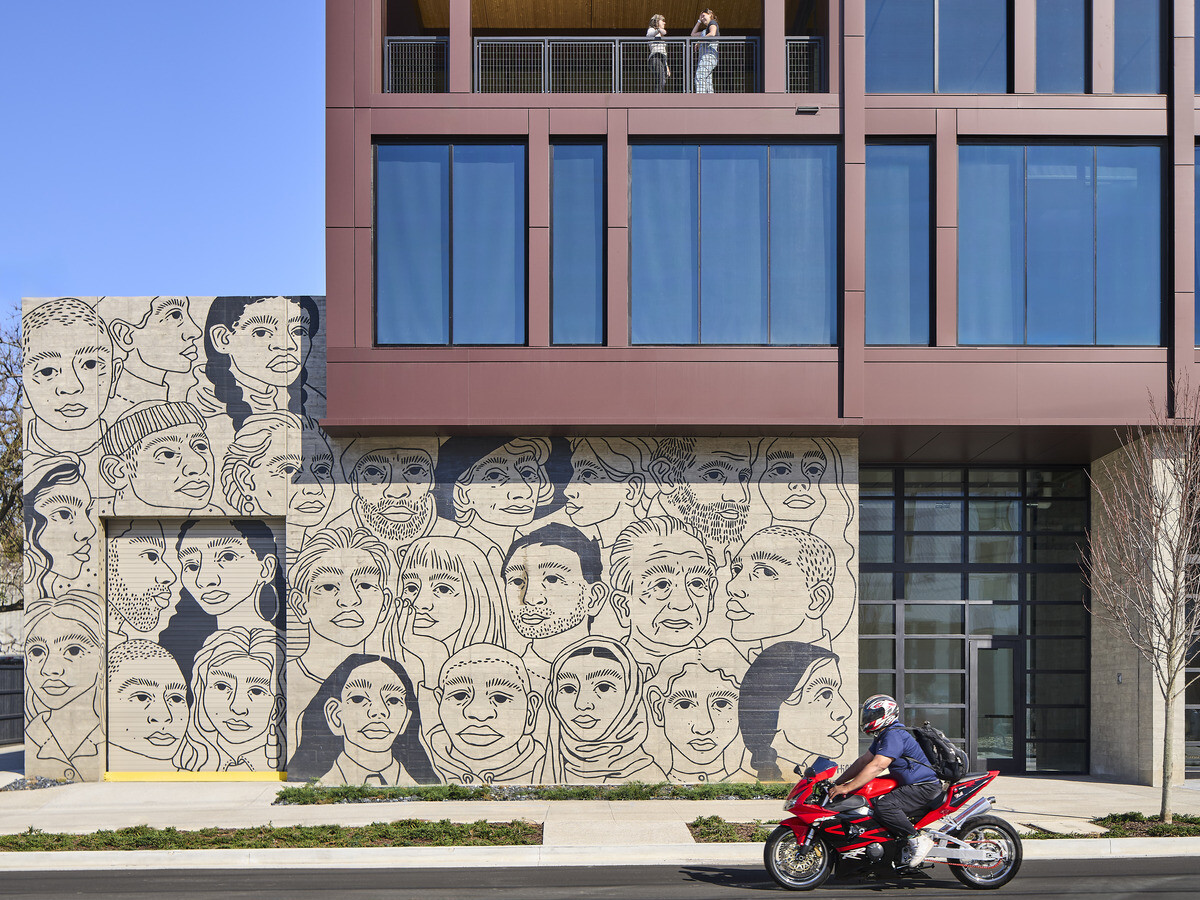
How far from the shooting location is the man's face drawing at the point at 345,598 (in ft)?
52.7

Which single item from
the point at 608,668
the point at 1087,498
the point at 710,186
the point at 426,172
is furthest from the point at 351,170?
the point at 1087,498

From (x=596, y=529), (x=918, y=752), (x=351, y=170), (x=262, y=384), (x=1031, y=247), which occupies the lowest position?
(x=918, y=752)

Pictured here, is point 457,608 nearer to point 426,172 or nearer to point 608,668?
point 608,668

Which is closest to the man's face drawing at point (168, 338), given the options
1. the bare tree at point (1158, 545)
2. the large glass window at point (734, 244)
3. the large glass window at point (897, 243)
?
the large glass window at point (734, 244)

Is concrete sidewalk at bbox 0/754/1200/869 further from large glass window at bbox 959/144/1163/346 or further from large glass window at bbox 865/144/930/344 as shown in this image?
large glass window at bbox 865/144/930/344

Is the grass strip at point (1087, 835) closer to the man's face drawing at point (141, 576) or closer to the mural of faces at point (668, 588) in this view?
the mural of faces at point (668, 588)

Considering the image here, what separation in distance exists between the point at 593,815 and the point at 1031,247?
11.2 metres

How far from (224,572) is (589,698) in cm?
639

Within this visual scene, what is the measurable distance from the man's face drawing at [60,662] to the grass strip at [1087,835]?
10150mm

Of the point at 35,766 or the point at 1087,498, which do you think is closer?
the point at 35,766

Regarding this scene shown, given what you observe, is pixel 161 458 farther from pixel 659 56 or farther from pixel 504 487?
pixel 659 56

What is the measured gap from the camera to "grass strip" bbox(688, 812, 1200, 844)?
40.1ft

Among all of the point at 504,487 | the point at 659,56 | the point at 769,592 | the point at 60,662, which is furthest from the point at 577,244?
the point at 60,662

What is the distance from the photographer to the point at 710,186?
16.5m
